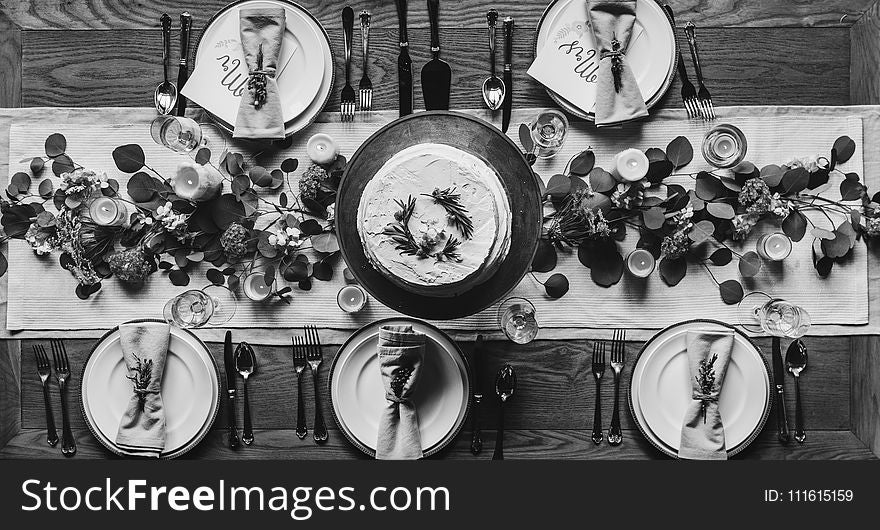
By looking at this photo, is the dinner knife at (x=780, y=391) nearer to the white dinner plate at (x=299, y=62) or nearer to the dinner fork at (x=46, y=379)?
the white dinner plate at (x=299, y=62)

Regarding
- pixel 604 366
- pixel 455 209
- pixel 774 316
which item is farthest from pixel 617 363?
pixel 455 209

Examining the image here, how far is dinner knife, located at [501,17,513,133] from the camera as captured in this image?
5.13 ft

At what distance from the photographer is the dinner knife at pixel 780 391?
1.54 metres

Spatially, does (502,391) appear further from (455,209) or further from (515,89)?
(515,89)

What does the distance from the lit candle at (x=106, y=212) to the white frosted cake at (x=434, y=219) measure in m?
0.70

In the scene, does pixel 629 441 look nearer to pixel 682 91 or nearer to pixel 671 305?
pixel 671 305

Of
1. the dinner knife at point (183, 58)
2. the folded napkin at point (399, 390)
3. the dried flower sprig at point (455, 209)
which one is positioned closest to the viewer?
the dried flower sprig at point (455, 209)

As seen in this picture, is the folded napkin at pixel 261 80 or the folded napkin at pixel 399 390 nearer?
the folded napkin at pixel 399 390

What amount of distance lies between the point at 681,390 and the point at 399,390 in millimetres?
649

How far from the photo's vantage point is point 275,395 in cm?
158

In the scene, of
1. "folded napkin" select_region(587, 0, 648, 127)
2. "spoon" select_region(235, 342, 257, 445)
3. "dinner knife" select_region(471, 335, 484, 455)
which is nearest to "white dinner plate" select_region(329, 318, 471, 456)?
"dinner knife" select_region(471, 335, 484, 455)

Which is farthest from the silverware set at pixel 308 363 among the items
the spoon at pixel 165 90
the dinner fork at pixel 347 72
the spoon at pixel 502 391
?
the spoon at pixel 165 90

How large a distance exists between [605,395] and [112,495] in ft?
3.84

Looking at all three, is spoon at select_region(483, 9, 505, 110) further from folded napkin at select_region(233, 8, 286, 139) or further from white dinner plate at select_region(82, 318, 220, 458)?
white dinner plate at select_region(82, 318, 220, 458)
